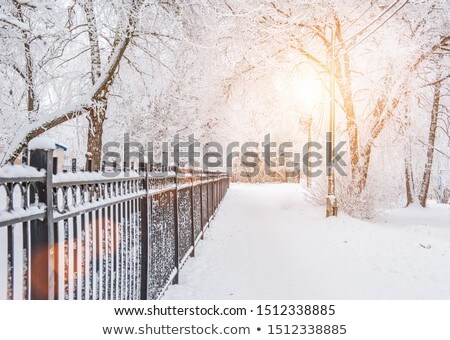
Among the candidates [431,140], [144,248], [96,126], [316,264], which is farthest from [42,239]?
[431,140]

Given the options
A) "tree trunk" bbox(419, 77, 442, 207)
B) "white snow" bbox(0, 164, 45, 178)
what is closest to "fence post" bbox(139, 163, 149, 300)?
"white snow" bbox(0, 164, 45, 178)

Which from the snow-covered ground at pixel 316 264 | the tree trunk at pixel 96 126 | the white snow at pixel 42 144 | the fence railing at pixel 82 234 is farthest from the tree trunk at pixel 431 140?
the white snow at pixel 42 144

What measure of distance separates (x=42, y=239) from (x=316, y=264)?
568cm

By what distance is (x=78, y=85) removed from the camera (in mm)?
9531

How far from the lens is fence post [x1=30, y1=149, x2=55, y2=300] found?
179 cm

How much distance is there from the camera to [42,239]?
5.94 feet

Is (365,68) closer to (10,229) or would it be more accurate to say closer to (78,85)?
(78,85)

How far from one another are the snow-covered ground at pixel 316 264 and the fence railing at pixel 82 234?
1.28 metres

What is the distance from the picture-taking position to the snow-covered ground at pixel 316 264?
5117 mm

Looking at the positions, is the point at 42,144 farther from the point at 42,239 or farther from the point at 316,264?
the point at 316,264

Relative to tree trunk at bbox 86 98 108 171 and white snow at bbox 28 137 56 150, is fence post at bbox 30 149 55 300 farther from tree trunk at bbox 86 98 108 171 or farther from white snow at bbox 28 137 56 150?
tree trunk at bbox 86 98 108 171

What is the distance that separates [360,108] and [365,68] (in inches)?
85.8
